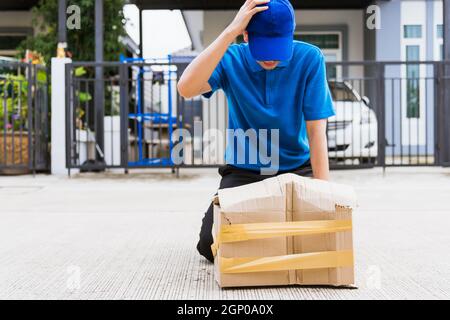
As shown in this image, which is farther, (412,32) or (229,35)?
(412,32)

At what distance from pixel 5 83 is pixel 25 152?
38.9 inches

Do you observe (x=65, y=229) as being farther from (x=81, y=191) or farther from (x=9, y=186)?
(x=9, y=186)

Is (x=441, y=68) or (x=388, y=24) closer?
(x=441, y=68)

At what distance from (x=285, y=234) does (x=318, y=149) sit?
0.51 m

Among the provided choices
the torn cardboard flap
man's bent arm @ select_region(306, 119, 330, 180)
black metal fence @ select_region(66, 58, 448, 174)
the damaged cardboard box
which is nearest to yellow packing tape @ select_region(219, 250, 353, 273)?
the damaged cardboard box

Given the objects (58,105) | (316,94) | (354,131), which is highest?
(58,105)

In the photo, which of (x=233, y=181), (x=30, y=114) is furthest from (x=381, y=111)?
(x=233, y=181)

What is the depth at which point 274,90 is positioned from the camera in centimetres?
262

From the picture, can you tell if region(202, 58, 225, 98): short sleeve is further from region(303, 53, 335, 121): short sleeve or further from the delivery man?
region(303, 53, 335, 121): short sleeve

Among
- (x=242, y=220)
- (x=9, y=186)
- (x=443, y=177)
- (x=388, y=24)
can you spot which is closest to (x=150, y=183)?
(x=9, y=186)

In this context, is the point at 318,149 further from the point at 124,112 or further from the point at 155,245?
A: the point at 124,112

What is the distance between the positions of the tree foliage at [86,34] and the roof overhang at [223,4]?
2138 mm

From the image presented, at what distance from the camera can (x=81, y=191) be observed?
6.54 metres

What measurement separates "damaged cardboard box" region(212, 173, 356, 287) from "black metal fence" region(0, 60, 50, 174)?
664 centimetres
